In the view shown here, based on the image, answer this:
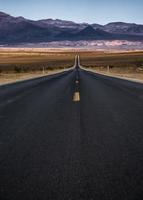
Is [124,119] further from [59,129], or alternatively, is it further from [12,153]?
[12,153]

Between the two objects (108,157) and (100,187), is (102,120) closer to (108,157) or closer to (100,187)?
(108,157)

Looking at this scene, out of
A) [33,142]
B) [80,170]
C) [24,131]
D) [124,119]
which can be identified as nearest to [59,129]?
[24,131]

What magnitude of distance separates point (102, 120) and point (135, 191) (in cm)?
467

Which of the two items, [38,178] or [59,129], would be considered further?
[59,129]

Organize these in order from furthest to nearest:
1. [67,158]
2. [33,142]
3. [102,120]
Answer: [102,120] → [33,142] → [67,158]

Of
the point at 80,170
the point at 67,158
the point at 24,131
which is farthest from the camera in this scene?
the point at 24,131

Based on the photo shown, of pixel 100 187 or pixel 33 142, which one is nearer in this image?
pixel 100 187

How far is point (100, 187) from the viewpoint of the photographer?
13.4 feet

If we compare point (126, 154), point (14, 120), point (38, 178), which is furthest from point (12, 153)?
point (14, 120)

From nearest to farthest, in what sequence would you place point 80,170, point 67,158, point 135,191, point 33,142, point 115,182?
point 135,191
point 115,182
point 80,170
point 67,158
point 33,142

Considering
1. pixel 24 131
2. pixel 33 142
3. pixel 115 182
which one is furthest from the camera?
pixel 24 131

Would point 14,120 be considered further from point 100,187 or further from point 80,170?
point 100,187

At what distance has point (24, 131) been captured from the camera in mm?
7352

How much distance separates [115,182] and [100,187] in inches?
9.0
